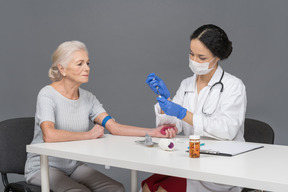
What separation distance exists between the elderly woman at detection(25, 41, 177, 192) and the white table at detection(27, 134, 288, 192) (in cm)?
11

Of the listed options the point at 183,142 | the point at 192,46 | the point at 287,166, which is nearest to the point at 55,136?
the point at 183,142

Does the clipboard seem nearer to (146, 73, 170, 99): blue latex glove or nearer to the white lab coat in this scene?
the white lab coat

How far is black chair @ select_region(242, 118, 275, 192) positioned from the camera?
2586 mm

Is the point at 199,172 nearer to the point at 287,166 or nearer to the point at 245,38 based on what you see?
the point at 287,166

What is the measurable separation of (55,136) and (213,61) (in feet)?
3.41

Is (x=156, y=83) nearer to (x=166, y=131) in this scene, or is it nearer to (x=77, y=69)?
(x=166, y=131)

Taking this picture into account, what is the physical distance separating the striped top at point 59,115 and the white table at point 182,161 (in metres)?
0.20

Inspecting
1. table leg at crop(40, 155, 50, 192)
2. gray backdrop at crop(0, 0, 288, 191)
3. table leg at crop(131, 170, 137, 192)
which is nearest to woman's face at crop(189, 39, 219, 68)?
table leg at crop(131, 170, 137, 192)

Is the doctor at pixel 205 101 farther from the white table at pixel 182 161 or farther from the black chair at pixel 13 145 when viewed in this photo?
the black chair at pixel 13 145

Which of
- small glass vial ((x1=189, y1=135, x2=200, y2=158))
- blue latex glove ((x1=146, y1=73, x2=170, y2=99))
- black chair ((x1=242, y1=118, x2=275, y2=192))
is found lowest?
black chair ((x1=242, y1=118, x2=275, y2=192))

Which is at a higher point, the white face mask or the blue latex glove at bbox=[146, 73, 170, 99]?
the white face mask

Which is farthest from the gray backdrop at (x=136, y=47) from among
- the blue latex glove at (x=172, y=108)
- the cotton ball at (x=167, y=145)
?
the cotton ball at (x=167, y=145)

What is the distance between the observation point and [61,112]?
8.55 feet

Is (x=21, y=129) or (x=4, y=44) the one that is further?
(x=4, y=44)
